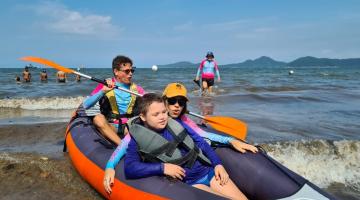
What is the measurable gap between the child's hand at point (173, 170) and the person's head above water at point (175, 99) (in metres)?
0.80

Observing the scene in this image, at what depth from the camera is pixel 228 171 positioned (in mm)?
3725

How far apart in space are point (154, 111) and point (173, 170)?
21.4 inches

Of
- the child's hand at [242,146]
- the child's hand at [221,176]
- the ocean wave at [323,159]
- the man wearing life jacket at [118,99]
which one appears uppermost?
the man wearing life jacket at [118,99]

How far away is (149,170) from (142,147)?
0.90 ft

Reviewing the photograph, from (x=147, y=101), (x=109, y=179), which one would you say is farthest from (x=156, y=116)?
(x=109, y=179)

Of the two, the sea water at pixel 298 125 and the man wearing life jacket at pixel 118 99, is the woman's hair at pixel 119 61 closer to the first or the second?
the man wearing life jacket at pixel 118 99

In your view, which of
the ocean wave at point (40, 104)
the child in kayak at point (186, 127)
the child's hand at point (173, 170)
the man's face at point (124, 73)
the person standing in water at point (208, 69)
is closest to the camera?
the child's hand at point (173, 170)

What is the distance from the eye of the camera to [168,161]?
3.22 meters

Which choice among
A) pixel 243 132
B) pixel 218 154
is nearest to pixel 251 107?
pixel 243 132

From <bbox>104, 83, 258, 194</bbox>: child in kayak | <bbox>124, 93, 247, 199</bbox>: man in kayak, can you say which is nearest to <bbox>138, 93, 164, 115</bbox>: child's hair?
<bbox>124, 93, 247, 199</bbox>: man in kayak

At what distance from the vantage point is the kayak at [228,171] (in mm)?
2881

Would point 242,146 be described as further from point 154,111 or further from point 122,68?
point 122,68

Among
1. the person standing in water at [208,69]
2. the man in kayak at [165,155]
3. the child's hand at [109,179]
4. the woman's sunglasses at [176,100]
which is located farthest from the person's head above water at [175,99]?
the person standing in water at [208,69]

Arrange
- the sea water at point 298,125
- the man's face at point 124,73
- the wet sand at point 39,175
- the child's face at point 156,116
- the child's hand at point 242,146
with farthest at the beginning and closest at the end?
1. the sea water at point 298,125
2. the man's face at point 124,73
3. the wet sand at point 39,175
4. the child's hand at point 242,146
5. the child's face at point 156,116
